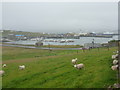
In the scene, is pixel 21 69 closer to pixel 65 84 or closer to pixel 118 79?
pixel 65 84

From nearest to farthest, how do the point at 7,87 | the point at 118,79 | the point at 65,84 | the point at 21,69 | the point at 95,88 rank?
the point at 95,88 < the point at 118,79 < the point at 65,84 < the point at 7,87 < the point at 21,69

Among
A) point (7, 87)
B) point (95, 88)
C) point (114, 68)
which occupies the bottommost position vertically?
point (7, 87)

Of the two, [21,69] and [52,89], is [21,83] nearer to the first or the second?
[52,89]

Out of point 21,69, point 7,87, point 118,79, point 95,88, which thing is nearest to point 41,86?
point 7,87

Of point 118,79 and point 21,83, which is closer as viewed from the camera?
point 118,79

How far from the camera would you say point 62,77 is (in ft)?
47.0

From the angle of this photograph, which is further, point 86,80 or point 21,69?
point 21,69

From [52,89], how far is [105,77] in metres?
4.51

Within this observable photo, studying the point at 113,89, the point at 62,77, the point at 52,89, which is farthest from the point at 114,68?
the point at 52,89

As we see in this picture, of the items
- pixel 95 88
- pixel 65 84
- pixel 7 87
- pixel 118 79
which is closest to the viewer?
pixel 95 88

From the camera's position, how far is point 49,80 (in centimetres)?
1394

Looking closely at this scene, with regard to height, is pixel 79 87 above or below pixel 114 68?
below

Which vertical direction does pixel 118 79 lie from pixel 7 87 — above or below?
above

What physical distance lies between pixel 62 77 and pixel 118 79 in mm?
5188
